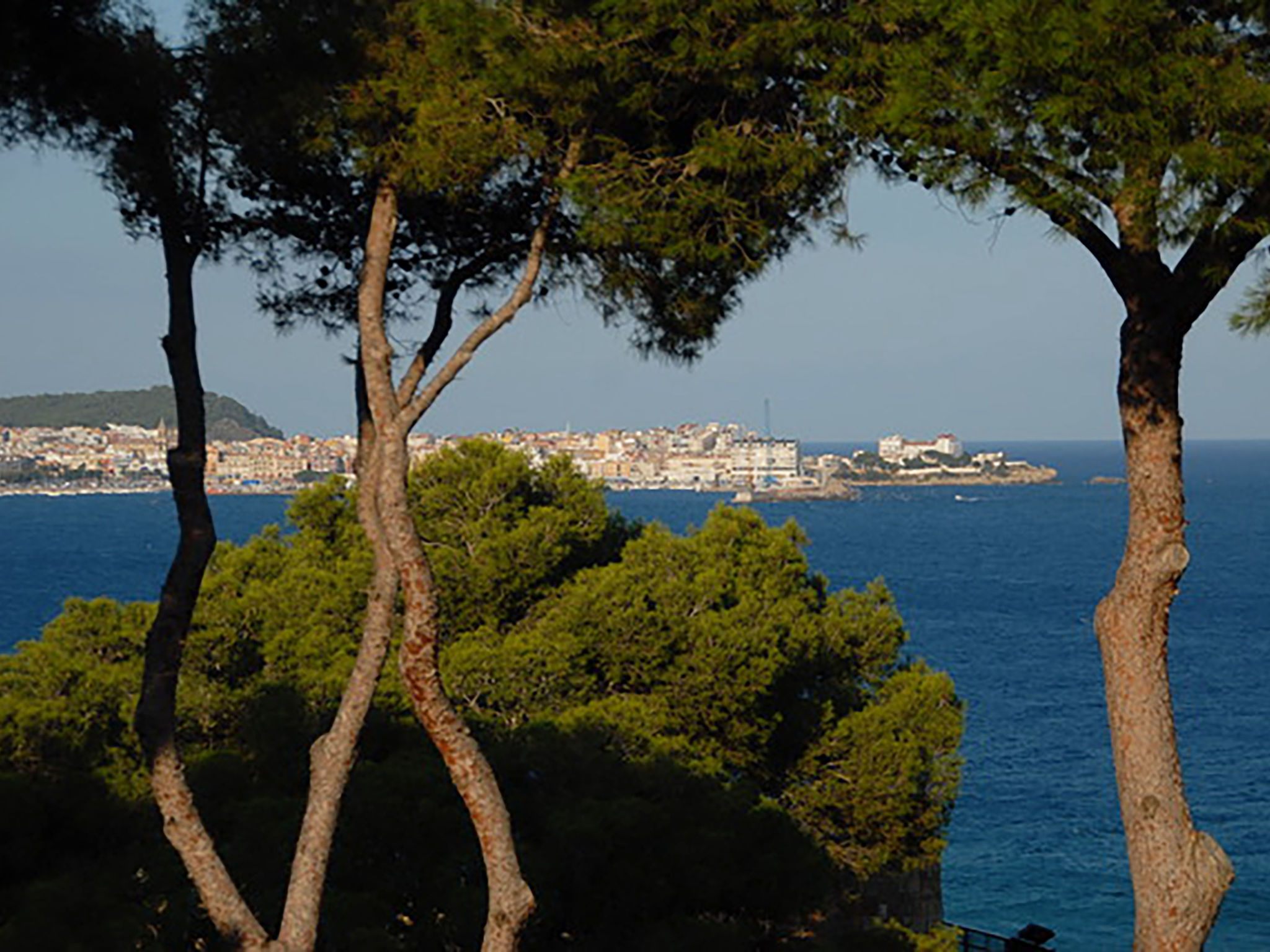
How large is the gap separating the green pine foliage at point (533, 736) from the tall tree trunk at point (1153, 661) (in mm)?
3245

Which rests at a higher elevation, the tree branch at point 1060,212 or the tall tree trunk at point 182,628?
the tree branch at point 1060,212

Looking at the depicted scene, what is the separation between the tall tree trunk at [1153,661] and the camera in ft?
15.3

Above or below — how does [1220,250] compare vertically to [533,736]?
above

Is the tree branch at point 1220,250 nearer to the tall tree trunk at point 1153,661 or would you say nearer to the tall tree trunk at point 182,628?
the tall tree trunk at point 1153,661

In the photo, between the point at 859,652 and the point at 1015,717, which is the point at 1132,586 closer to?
the point at 859,652

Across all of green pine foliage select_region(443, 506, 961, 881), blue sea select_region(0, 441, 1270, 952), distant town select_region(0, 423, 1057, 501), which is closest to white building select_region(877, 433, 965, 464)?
distant town select_region(0, 423, 1057, 501)

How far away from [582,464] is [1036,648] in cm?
7888

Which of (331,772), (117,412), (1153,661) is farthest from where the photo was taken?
(117,412)

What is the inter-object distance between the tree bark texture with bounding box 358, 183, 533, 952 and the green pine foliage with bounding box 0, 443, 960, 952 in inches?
60.9

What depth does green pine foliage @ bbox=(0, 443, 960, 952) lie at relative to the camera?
7.11m

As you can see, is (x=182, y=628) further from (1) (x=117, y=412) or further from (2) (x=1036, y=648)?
(1) (x=117, y=412)

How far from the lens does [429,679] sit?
518cm

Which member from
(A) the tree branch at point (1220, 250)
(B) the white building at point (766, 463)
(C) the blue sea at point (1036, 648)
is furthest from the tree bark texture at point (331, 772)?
(B) the white building at point (766, 463)

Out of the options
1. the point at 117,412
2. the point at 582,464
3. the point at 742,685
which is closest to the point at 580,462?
the point at 582,464
